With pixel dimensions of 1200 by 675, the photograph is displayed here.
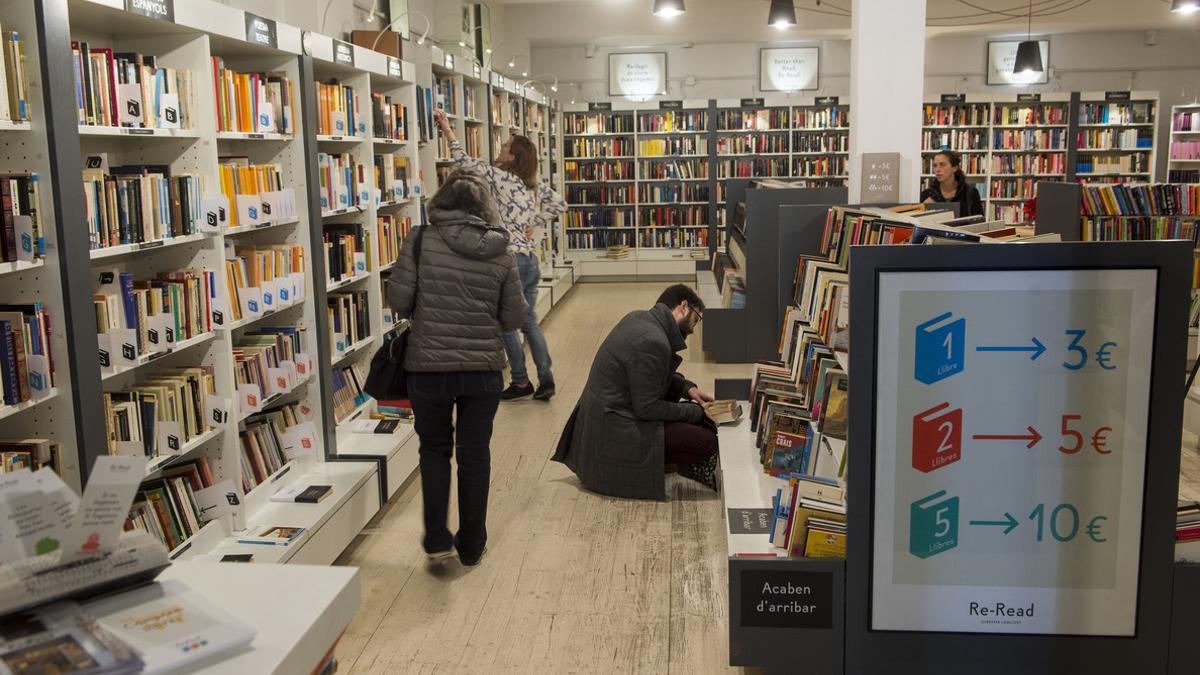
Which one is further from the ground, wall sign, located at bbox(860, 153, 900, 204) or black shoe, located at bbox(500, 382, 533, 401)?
wall sign, located at bbox(860, 153, 900, 204)

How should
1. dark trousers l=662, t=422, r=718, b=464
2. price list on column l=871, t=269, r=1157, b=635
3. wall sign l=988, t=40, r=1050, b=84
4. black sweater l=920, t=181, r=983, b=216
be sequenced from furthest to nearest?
wall sign l=988, t=40, r=1050, b=84, black sweater l=920, t=181, r=983, b=216, dark trousers l=662, t=422, r=718, b=464, price list on column l=871, t=269, r=1157, b=635

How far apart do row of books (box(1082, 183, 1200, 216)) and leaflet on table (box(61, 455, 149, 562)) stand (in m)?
8.41

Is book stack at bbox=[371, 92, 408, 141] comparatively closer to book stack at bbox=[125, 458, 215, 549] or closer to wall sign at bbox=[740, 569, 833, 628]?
book stack at bbox=[125, 458, 215, 549]

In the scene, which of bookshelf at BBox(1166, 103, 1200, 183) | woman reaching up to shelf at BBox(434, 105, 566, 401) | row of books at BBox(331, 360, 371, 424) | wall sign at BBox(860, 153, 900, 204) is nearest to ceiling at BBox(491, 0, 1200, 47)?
bookshelf at BBox(1166, 103, 1200, 183)

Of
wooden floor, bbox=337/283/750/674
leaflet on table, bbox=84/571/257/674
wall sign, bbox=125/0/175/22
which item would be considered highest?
wall sign, bbox=125/0/175/22

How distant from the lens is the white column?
17.9 feet

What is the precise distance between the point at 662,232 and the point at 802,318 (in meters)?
9.68

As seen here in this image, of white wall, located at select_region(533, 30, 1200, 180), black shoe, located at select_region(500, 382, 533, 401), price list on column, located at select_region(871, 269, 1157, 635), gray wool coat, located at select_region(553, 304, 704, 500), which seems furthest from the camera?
white wall, located at select_region(533, 30, 1200, 180)

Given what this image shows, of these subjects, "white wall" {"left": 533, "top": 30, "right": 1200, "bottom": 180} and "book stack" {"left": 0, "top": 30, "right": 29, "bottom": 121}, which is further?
"white wall" {"left": 533, "top": 30, "right": 1200, "bottom": 180}

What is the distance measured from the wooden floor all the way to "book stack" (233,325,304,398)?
78 centimetres

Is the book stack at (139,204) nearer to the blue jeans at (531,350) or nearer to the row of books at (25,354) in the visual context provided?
the row of books at (25,354)

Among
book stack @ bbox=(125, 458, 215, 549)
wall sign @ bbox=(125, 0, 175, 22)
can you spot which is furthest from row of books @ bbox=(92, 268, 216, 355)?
wall sign @ bbox=(125, 0, 175, 22)

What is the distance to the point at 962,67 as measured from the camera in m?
13.6

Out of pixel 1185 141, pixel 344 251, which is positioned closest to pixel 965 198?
pixel 344 251
